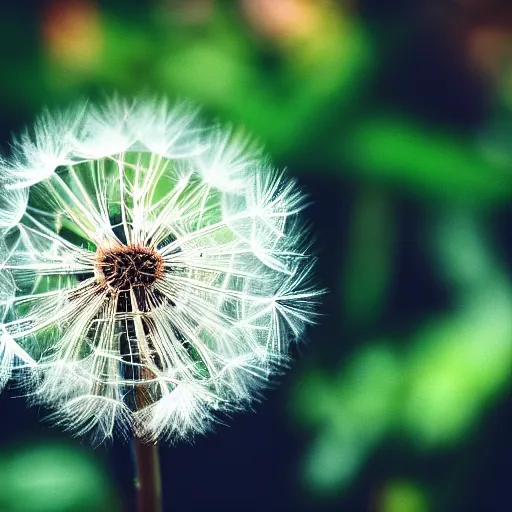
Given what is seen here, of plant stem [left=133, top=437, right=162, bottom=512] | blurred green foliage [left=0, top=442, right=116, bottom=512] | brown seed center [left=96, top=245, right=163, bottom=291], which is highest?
blurred green foliage [left=0, top=442, right=116, bottom=512]

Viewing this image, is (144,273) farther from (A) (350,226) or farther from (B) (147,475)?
(A) (350,226)

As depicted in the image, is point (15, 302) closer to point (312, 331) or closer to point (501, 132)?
point (312, 331)

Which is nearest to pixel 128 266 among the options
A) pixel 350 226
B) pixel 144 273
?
pixel 144 273

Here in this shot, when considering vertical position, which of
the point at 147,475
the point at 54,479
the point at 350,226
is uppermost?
the point at 350,226

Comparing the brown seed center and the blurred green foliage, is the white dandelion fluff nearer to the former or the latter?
the brown seed center

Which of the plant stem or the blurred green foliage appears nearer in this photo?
the plant stem

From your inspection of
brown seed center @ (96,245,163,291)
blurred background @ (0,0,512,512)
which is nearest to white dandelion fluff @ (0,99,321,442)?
brown seed center @ (96,245,163,291)

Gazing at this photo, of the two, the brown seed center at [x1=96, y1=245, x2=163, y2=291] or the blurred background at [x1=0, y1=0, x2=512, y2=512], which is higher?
the blurred background at [x1=0, y1=0, x2=512, y2=512]
